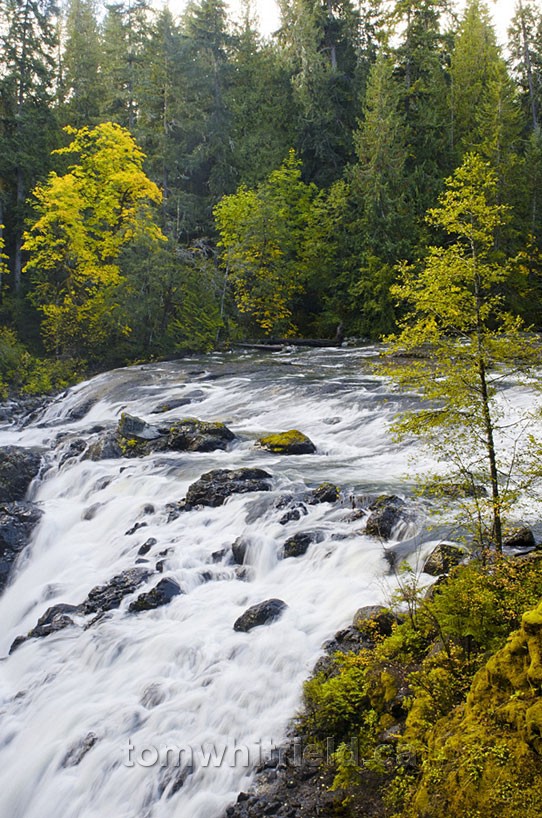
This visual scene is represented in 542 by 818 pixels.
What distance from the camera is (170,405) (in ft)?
60.2

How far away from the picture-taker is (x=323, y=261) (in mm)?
32406

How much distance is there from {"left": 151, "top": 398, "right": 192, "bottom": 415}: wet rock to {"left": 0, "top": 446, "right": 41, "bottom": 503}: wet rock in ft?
13.9

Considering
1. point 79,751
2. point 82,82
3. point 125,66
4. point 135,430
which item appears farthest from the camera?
point 82,82

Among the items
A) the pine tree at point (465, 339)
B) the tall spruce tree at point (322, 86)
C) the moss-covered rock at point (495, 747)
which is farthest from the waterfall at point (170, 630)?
the tall spruce tree at point (322, 86)

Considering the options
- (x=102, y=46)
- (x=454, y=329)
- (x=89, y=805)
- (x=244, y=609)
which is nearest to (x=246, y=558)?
(x=244, y=609)

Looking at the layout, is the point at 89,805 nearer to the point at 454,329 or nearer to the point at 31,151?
the point at 454,329

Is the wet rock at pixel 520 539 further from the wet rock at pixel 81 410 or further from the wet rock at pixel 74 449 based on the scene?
the wet rock at pixel 81 410

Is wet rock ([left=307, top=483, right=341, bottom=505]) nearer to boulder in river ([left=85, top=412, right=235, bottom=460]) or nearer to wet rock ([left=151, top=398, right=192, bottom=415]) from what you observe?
boulder in river ([left=85, top=412, right=235, bottom=460])

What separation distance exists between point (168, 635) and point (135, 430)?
7.86m

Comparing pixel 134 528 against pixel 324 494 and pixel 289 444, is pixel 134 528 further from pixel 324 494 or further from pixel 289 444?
pixel 289 444

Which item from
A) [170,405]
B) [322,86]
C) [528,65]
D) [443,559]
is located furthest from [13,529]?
[528,65]

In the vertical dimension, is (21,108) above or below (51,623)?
above

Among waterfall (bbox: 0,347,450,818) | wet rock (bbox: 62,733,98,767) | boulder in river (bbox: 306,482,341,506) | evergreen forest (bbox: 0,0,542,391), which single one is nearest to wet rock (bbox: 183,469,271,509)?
waterfall (bbox: 0,347,450,818)

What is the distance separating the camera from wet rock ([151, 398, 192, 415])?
17888mm
